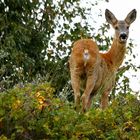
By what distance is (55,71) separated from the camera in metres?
18.0

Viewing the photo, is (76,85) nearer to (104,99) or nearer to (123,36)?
(104,99)

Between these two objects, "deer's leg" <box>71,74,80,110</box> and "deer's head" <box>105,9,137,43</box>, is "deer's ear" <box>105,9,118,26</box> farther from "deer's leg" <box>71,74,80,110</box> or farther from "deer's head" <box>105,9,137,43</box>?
"deer's leg" <box>71,74,80,110</box>

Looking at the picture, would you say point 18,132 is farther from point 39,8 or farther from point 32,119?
point 39,8

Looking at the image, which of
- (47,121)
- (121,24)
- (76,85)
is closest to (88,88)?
(76,85)

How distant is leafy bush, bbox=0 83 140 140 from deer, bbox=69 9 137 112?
8.62 ft

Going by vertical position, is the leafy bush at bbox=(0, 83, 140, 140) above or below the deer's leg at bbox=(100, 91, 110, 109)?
below

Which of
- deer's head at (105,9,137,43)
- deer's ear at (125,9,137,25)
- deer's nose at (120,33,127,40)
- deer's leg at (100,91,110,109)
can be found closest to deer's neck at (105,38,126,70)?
deer's head at (105,9,137,43)

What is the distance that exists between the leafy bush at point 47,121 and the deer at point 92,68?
2626mm

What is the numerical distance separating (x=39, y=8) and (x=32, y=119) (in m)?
12.1

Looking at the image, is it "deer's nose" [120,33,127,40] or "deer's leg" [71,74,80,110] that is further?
"deer's nose" [120,33,127,40]

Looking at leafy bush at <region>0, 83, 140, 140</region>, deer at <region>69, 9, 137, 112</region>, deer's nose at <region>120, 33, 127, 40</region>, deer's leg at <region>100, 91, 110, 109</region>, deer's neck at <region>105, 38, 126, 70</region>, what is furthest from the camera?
deer's neck at <region>105, 38, 126, 70</region>

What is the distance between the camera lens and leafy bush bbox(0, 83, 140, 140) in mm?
7605

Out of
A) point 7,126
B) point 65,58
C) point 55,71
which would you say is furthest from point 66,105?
point 65,58

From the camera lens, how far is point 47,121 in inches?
306
